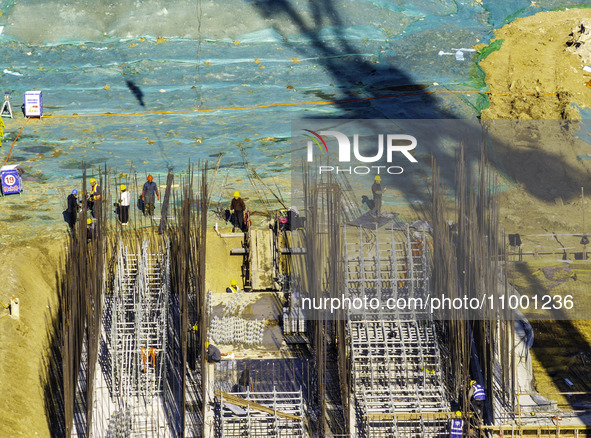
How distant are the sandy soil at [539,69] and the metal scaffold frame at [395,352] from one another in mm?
11678

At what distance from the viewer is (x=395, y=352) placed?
85.6 feet

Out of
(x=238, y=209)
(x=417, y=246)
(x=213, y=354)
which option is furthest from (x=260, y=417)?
(x=417, y=246)

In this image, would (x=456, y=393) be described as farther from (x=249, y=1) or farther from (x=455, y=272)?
(x=249, y=1)

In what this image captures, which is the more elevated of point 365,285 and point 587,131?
point 587,131

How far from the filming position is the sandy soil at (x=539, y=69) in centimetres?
3756

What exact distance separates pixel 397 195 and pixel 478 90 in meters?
8.95

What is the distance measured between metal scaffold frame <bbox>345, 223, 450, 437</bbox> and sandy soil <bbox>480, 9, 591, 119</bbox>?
11678 mm

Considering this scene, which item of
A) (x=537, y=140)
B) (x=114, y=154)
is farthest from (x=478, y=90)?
(x=114, y=154)

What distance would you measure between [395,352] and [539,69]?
1897 cm

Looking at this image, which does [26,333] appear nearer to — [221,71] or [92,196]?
[92,196]

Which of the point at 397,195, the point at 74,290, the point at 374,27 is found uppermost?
the point at 374,27

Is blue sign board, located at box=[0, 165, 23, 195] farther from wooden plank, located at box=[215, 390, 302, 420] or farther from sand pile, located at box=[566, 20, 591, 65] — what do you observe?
sand pile, located at box=[566, 20, 591, 65]

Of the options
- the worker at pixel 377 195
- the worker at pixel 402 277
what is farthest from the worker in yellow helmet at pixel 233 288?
the worker at pixel 377 195

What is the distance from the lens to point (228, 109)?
124ft
